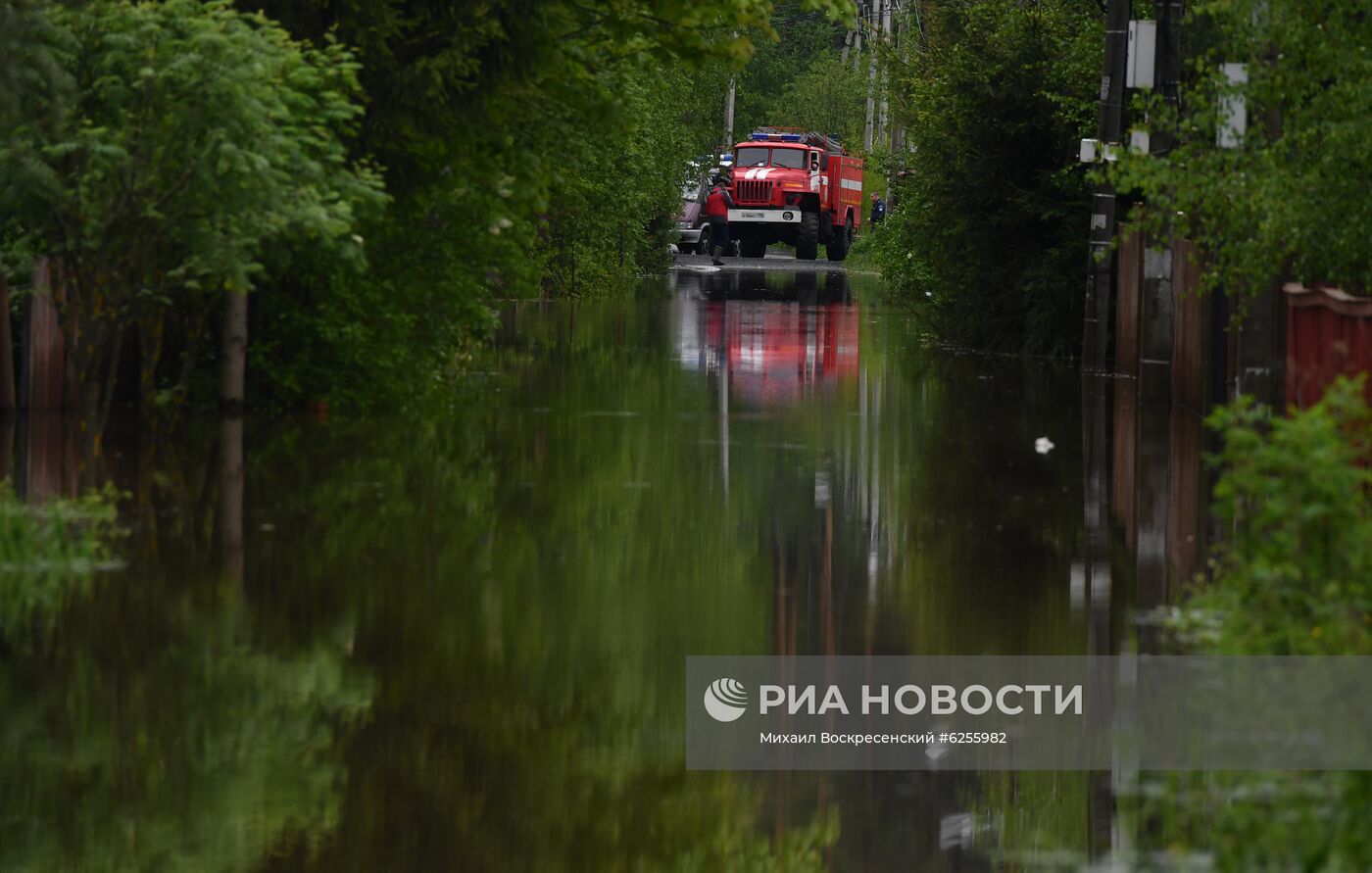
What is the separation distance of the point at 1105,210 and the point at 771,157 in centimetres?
4445

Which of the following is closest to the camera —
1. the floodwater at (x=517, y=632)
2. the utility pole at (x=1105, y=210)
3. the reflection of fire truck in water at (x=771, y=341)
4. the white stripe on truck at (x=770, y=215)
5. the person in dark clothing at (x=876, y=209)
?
the floodwater at (x=517, y=632)

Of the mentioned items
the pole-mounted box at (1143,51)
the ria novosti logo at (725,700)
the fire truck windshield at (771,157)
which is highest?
the fire truck windshield at (771,157)

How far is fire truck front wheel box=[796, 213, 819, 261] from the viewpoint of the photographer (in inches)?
2869

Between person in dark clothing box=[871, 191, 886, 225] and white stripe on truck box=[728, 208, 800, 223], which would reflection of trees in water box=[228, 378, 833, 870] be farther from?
person in dark clothing box=[871, 191, 886, 225]

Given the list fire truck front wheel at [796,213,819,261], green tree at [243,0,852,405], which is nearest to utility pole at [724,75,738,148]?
fire truck front wheel at [796,213,819,261]

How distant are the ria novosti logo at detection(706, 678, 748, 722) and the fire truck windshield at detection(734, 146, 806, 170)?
6199 cm

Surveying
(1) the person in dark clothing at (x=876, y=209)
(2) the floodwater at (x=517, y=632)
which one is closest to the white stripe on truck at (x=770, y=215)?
(1) the person in dark clothing at (x=876, y=209)

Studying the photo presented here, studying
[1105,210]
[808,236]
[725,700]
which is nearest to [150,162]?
[725,700]

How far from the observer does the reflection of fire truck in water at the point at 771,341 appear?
84.2 ft

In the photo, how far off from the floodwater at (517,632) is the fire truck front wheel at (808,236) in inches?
2042

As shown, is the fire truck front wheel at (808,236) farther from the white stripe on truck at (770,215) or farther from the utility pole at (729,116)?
the utility pole at (729,116)

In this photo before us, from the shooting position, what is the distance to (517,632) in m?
10.7

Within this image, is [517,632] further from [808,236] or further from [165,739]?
[808,236]

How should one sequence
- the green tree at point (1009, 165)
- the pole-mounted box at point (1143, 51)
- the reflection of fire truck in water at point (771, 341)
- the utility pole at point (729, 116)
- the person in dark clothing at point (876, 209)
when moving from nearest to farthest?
1. the pole-mounted box at point (1143, 51)
2. the reflection of fire truck in water at point (771, 341)
3. the green tree at point (1009, 165)
4. the person in dark clothing at point (876, 209)
5. the utility pole at point (729, 116)
